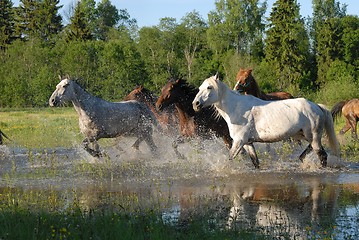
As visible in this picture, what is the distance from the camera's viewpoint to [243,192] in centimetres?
904

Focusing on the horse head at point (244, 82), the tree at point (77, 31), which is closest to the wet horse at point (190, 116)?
the horse head at point (244, 82)

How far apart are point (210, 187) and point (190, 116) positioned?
3415mm

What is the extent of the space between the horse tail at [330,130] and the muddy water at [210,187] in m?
0.19

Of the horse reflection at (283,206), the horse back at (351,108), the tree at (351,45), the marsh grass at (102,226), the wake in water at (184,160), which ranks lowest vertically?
the wake in water at (184,160)

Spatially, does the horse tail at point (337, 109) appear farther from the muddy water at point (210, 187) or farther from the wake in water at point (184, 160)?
the muddy water at point (210, 187)

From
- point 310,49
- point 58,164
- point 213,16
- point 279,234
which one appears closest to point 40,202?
point 279,234

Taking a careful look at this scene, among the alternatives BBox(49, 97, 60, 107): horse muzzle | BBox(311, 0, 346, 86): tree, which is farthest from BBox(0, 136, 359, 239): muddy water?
BBox(311, 0, 346, 86): tree

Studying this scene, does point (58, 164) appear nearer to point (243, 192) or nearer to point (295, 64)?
point (243, 192)

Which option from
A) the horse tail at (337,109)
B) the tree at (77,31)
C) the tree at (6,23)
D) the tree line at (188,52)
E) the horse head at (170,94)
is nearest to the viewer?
the horse head at (170,94)

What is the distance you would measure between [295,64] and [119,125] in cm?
5101

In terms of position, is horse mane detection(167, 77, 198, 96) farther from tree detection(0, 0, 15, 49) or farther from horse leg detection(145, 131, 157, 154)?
tree detection(0, 0, 15, 49)

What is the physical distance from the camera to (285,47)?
204ft

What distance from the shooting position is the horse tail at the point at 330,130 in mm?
11680

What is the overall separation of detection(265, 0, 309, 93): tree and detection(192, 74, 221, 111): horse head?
5034 centimetres
